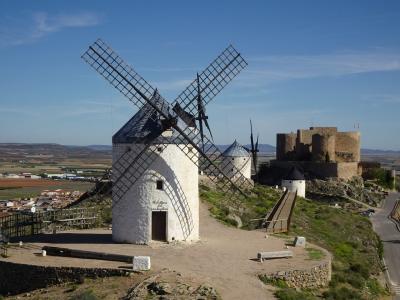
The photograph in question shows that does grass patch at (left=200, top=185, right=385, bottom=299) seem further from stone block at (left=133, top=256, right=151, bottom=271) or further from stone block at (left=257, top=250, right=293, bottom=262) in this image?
→ stone block at (left=133, top=256, right=151, bottom=271)

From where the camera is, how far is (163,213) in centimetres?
2020

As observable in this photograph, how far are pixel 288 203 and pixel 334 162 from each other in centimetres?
3550

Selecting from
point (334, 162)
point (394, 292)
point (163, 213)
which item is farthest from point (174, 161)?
point (334, 162)

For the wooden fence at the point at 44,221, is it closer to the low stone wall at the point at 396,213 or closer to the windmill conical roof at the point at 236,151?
the windmill conical roof at the point at 236,151

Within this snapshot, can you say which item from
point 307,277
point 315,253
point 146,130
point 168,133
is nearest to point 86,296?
point 307,277

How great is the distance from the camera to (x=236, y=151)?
144 feet

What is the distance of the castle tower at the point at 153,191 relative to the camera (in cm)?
2002

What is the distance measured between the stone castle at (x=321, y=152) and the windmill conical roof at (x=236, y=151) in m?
16.7

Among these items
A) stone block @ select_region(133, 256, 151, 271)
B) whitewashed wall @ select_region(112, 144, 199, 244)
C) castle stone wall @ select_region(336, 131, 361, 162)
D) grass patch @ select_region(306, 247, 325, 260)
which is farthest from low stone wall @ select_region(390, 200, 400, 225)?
stone block @ select_region(133, 256, 151, 271)

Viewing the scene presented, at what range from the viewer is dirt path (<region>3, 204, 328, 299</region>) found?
1509 cm

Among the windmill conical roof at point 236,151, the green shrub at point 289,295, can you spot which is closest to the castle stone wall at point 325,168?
the windmill conical roof at point 236,151

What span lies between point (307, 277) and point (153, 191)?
20.5 ft

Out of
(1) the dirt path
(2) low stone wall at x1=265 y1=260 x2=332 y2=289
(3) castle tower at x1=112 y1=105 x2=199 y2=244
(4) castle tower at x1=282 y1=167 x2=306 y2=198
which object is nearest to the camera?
(1) the dirt path

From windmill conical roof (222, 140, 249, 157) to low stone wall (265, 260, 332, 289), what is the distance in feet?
85.2
